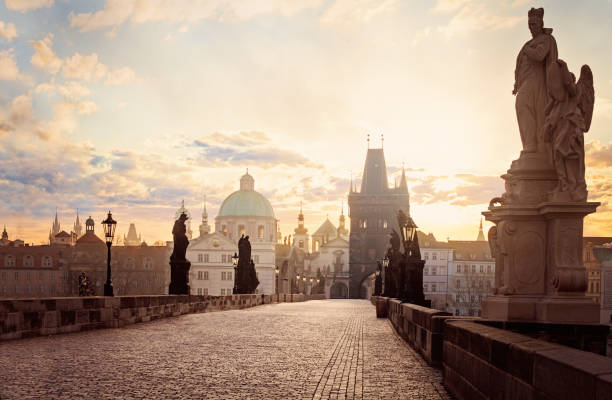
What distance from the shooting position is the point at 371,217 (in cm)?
14850

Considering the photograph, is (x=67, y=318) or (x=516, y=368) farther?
(x=67, y=318)

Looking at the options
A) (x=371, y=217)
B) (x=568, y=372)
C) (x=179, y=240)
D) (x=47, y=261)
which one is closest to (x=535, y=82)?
(x=568, y=372)

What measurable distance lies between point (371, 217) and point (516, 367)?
144205mm

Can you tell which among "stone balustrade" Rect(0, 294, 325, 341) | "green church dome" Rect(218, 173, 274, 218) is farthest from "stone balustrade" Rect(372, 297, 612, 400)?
"green church dome" Rect(218, 173, 274, 218)

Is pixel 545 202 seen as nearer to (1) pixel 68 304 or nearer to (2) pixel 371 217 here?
(1) pixel 68 304

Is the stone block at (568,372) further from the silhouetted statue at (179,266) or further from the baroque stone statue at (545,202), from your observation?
the silhouetted statue at (179,266)

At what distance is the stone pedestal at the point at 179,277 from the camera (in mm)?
29062

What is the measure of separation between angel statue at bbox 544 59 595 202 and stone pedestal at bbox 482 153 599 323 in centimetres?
22

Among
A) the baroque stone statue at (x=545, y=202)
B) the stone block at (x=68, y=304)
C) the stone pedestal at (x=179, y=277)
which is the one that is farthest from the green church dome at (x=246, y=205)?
the baroque stone statue at (x=545, y=202)

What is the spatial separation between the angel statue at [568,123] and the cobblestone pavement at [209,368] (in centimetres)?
306

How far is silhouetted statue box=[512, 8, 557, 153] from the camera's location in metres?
10.3

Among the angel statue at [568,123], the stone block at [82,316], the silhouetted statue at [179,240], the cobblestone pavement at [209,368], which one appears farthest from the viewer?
the silhouetted statue at [179,240]

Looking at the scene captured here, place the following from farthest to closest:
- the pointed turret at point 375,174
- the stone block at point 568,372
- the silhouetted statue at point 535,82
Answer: the pointed turret at point 375,174 < the silhouetted statue at point 535,82 < the stone block at point 568,372

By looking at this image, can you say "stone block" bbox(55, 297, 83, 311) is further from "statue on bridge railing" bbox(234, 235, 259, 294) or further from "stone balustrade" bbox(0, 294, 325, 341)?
"statue on bridge railing" bbox(234, 235, 259, 294)
